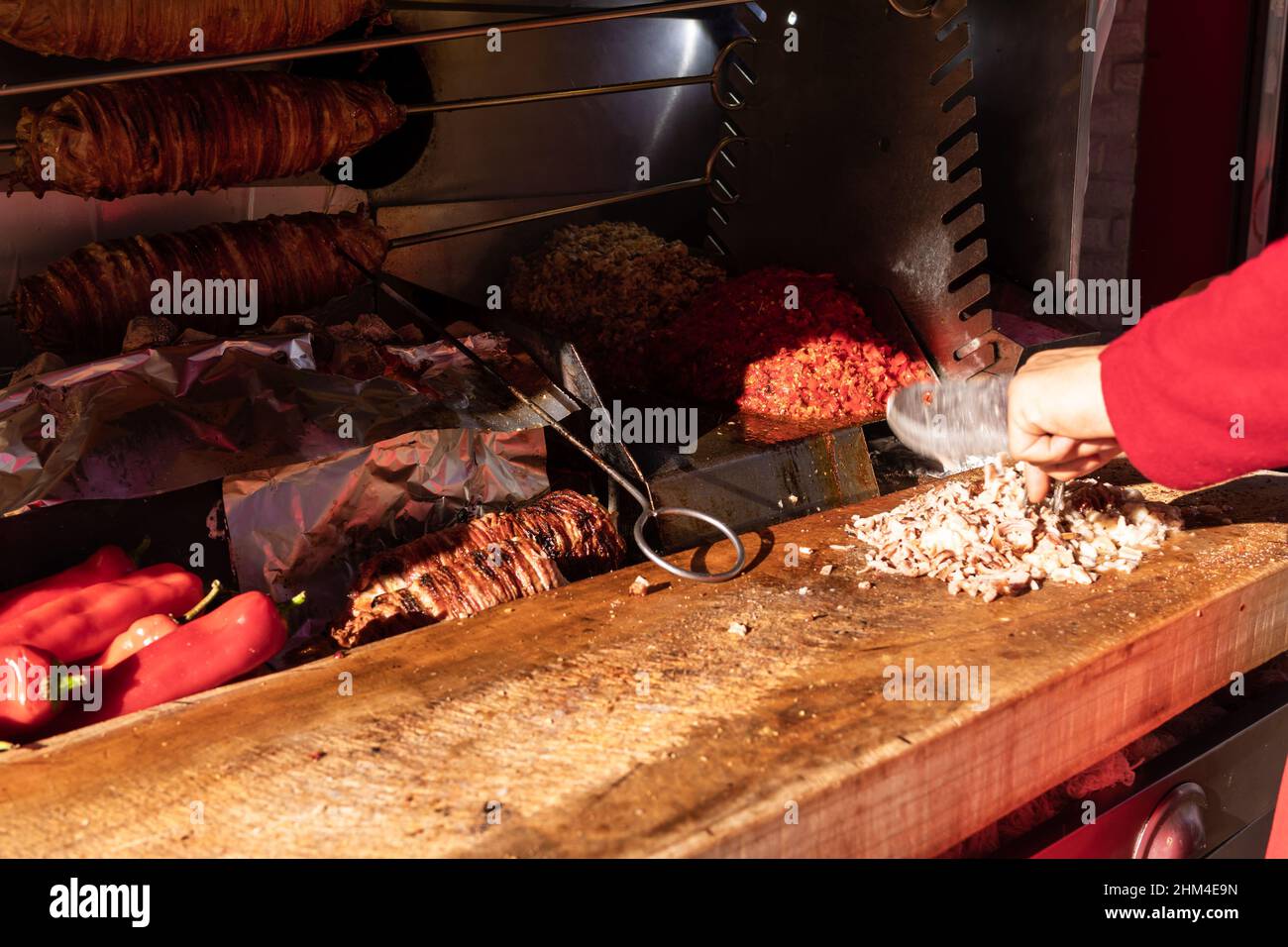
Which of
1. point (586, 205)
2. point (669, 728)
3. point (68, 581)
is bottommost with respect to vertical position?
point (669, 728)

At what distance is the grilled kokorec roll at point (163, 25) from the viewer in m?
2.46

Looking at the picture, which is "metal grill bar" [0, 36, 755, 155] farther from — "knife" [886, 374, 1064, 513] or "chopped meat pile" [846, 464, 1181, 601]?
"chopped meat pile" [846, 464, 1181, 601]

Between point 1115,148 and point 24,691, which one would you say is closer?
point 24,691

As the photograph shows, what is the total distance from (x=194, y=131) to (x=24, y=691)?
1619 mm

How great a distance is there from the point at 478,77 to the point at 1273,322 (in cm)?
288

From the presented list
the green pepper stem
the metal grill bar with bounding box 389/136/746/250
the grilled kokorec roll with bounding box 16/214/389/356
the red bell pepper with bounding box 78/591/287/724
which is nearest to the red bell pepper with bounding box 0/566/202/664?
the green pepper stem

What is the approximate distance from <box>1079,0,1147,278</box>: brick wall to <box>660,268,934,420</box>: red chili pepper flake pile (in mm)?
2475

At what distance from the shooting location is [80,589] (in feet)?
7.36

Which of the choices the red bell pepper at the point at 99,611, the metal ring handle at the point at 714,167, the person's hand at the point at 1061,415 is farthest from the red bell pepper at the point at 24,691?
the metal ring handle at the point at 714,167

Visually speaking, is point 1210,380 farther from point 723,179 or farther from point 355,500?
point 723,179

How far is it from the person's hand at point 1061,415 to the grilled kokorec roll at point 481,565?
3.48 feet

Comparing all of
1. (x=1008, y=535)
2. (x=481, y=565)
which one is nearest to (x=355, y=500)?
(x=481, y=565)

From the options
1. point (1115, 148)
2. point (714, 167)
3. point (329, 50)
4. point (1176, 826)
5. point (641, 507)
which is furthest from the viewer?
point (1115, 148)

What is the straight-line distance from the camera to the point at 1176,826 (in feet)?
7.95
